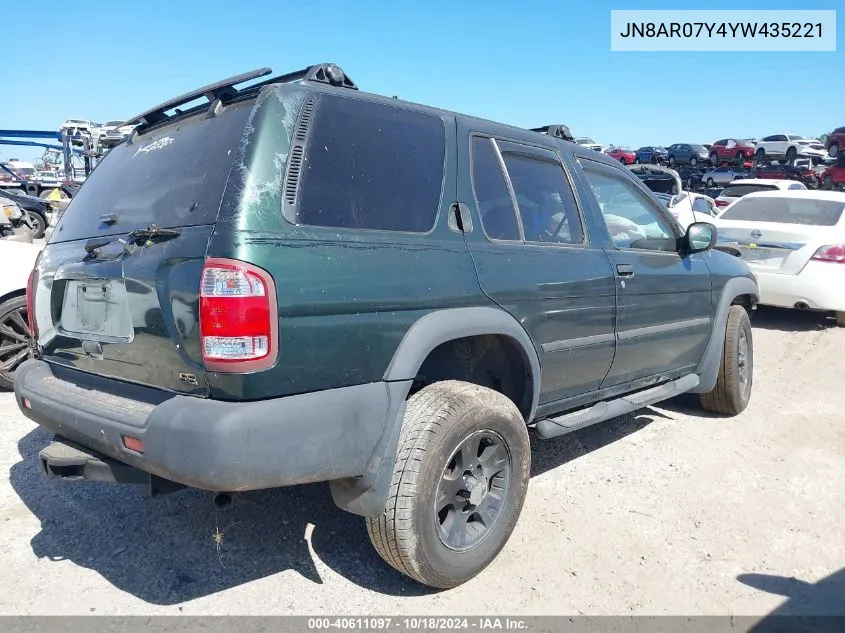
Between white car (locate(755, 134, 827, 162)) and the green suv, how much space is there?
97.1ft

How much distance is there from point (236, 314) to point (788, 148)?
104 ft

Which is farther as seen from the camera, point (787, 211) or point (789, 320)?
point (789, 320)

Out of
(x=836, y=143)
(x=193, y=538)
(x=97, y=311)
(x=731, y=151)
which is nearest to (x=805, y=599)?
(x=193, y=538)

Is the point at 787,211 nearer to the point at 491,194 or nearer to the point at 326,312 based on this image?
the point at 491,194

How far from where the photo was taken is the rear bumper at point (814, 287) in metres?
7.16

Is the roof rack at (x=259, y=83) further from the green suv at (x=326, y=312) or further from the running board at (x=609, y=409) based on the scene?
the running board at (x=609, y=409)

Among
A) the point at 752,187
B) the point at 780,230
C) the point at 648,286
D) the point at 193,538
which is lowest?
the point at 193,538

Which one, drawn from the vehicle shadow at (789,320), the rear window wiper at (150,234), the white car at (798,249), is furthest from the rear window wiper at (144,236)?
the vehicle shadow at (789,320)

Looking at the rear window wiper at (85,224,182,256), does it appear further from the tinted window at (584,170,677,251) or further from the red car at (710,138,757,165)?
the red car at (710,138,757,165)

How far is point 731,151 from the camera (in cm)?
→ 3070

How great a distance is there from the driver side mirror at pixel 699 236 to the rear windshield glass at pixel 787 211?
465 cm

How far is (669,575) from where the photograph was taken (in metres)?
2.82

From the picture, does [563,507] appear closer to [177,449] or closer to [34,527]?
[177,449]

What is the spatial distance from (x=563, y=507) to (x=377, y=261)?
187cm
